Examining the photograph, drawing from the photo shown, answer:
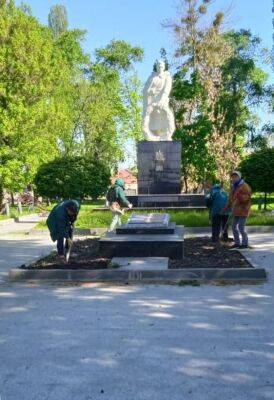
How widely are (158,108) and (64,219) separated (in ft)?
44.4

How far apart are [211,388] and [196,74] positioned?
35302 millimetres

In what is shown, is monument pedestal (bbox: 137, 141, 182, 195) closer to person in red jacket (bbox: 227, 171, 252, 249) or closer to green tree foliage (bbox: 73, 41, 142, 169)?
person in red jacket (bbox: 227, 171, 252, 249)

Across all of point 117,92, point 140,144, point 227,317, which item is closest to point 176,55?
point 117,92

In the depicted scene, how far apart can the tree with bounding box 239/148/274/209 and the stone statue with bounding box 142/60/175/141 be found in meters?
4.04

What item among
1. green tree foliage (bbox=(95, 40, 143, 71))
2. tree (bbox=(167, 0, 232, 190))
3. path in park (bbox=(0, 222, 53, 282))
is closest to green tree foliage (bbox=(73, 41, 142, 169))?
green tree foliage (bbox=(95, 40, 143, 71))

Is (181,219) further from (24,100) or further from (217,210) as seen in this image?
(24,100)

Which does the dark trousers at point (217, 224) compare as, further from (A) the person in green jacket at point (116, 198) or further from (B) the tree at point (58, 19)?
(B) the tree at point (58, 19)

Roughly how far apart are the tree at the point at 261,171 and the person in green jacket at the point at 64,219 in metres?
14.7

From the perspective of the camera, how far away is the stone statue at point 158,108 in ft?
70.4

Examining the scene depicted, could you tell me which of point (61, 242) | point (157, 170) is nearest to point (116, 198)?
point (61, 242)

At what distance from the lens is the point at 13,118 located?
2841 centimetres

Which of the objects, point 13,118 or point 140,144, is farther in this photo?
point 13,118

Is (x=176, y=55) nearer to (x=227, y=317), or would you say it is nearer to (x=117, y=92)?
(x=117, y=92)

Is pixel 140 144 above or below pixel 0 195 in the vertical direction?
above
